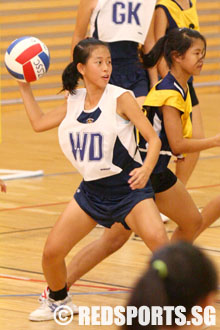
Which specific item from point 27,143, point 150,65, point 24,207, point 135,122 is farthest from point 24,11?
point 135,122

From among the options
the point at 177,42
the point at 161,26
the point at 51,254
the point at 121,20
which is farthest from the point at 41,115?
the point at 161,26

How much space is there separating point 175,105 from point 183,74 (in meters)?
0.26

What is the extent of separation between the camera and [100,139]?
4258 mm

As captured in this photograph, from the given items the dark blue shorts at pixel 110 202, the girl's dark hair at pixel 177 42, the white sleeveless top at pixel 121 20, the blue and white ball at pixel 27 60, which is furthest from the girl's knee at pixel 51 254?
the white sleeveless top at pixel 121 20

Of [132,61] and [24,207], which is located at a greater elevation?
[132,61]

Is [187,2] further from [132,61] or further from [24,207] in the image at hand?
[24,207]

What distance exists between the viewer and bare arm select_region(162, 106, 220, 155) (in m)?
4.52

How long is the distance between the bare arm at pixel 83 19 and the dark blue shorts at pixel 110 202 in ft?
6.73

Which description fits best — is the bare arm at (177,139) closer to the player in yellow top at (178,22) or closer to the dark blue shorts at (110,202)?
the dark blue shorts at (110,202)

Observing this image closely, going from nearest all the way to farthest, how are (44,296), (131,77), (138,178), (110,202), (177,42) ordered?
(138,178) < (110,202) < (44,296) < (177,42) < (131,77)

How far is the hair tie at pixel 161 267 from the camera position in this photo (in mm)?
1855

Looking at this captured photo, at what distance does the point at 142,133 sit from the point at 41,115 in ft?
2.01

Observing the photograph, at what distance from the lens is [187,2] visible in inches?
252

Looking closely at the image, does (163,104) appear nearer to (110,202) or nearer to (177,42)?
(177,42)
